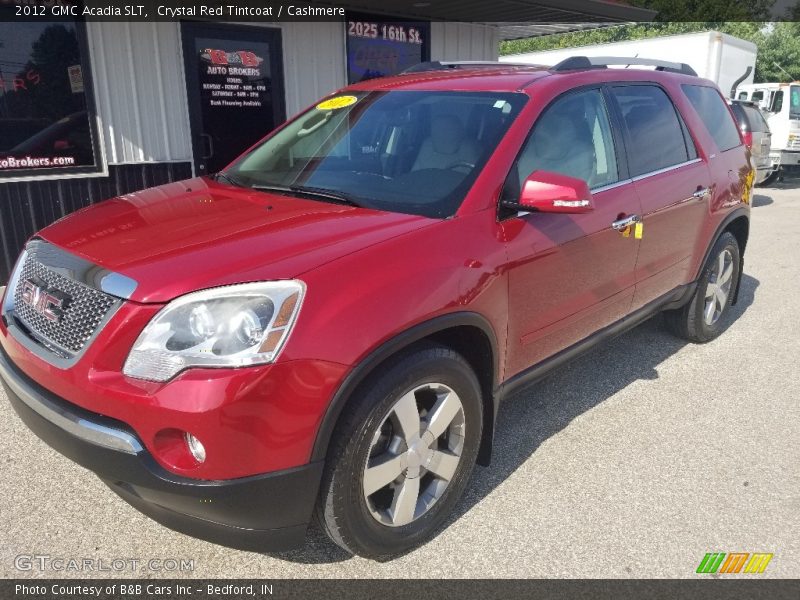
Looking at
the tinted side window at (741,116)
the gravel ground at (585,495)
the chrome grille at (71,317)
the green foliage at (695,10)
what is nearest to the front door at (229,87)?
the gravel ground at (585,495)

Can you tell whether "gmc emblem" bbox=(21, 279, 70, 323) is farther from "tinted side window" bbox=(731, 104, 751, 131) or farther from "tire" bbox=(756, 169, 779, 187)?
"tire" bbox=(756, 169, 779, 187)

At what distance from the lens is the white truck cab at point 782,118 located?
49.6 ft

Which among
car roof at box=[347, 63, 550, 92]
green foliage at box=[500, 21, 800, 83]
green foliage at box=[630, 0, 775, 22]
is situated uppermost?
green foliage at box=[630, 0, 775, 22]

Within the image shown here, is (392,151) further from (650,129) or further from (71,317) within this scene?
(650,129)

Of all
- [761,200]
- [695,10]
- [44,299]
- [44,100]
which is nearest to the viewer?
[44,299]

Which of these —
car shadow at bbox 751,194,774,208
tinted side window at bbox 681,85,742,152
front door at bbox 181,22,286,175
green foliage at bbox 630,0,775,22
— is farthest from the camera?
green foliage at bbox 630,0,775,22

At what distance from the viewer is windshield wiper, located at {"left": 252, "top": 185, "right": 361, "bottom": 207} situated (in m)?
2.69

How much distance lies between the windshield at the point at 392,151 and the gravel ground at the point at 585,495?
1.35 m

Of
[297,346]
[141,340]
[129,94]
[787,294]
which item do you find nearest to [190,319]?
[141,340]

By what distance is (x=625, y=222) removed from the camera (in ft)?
11.0

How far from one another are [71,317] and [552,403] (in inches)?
104

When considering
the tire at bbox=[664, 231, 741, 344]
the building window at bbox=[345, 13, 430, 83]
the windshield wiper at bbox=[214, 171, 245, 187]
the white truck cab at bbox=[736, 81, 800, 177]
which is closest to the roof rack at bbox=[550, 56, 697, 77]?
the tire at bbox=[664, 231, 741, 344]

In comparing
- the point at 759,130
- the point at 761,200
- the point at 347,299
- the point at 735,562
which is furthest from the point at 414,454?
the point at 761,200

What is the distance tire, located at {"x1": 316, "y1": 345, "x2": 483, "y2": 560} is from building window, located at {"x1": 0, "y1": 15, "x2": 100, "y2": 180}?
5.27 m
